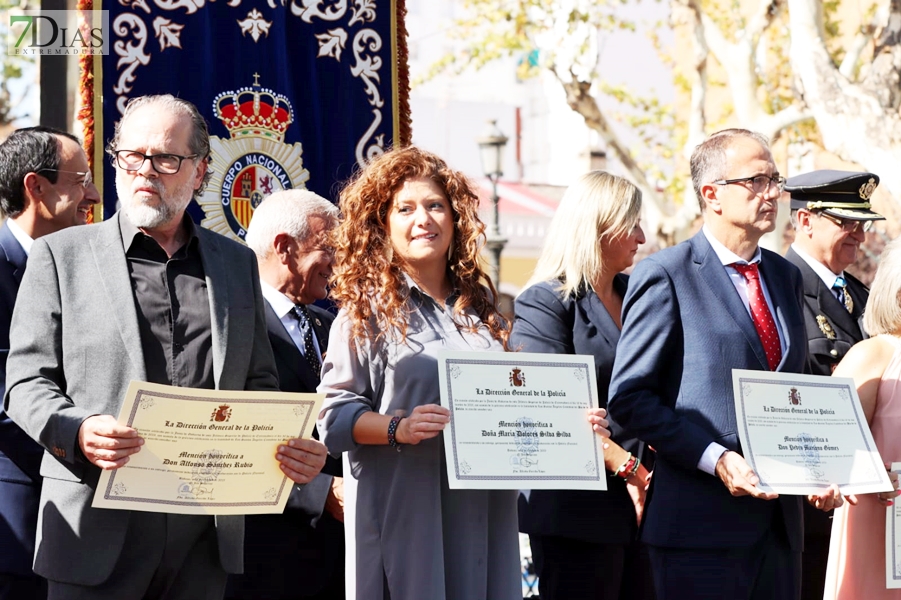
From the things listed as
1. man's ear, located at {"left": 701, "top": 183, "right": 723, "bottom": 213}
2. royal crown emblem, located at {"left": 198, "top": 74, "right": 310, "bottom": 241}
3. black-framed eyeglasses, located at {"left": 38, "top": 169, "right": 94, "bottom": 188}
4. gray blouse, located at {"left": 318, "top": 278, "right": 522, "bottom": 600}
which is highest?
royal crown emblem, located at {"left": 198, "top": 74, "right": 310, "bottom": 241}

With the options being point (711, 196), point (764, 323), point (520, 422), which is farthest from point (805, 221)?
point (520, 422)

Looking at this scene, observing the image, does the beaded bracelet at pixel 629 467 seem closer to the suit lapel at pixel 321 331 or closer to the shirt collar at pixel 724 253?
the shirt collar at pixel 724 253

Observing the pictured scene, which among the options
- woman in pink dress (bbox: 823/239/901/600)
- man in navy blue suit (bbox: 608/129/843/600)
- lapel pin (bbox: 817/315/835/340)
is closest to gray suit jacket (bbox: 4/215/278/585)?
man in navy blue suit (bbox: 608/129/843/600)

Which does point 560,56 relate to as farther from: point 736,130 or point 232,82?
point 736,130

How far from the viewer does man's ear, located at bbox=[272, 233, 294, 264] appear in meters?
4.89

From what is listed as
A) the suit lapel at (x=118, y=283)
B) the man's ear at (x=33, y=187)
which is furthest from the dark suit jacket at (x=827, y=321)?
the man's ear at (x=33, y=187)

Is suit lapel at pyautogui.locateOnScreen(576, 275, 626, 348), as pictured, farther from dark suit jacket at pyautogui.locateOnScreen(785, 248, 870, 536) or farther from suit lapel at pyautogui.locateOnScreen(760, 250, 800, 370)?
dark suit jacket at pyautogui.locateOnScreen(785, 248, 870, 536)

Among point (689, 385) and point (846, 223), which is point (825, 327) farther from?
point (689, 385)

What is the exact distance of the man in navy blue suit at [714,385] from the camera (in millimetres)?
3994

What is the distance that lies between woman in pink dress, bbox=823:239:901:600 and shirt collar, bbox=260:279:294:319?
7.26 feet

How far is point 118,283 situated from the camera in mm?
3434

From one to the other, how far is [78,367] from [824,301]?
3561 mm

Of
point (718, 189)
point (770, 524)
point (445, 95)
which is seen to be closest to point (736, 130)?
point (718, 189)

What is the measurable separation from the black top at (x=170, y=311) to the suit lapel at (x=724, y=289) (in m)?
1.76
